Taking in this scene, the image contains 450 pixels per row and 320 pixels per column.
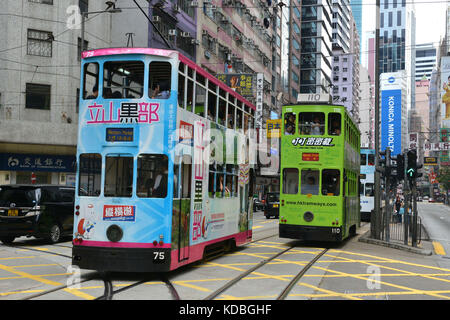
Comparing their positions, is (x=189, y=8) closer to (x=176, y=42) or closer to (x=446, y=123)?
(x=176, y=42)

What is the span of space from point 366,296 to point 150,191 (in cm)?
416

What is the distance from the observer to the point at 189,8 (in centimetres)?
3972

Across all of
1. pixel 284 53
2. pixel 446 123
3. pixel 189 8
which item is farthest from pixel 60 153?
pixel 446 123

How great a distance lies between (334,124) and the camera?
1694cm

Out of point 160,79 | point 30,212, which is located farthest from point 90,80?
point 30,212

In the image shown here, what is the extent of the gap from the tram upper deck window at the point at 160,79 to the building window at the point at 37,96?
20369 millimetres

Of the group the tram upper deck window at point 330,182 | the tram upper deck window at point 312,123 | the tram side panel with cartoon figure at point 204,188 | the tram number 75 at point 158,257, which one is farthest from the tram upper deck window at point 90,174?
the tram upper deck window at point 330,182

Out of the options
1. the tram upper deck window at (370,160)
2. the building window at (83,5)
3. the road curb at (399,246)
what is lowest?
the road curb at (399,246)

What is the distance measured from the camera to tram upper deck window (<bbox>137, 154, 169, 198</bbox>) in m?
10.1

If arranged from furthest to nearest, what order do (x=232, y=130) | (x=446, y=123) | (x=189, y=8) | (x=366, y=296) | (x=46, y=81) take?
(x=446, y=123), (x=189, y=8), (x=46, y=81), (x=232, y=130), (x=366, y=296)

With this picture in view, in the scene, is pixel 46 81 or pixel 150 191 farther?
pixel 46 81

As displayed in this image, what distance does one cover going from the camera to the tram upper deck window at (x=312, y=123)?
17.0 m

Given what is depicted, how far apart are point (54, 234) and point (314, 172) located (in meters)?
8.18

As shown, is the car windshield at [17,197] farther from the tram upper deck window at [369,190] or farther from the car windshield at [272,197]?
the tram upper deck window at [369,190]
